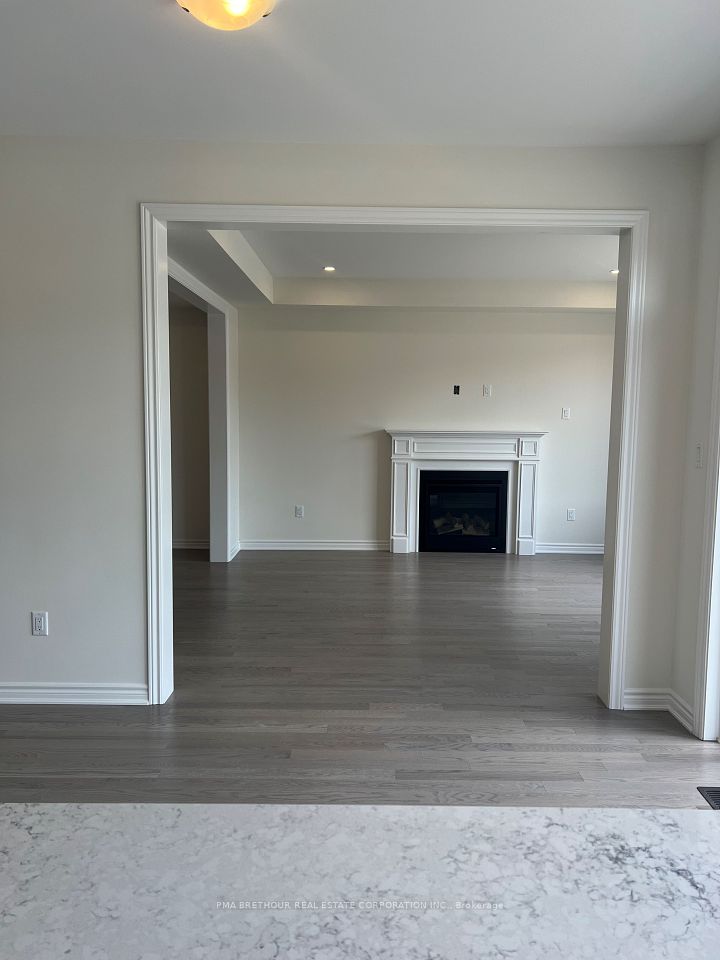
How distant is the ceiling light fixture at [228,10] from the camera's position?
1.75m

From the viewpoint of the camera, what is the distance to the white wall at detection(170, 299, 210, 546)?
255 inches

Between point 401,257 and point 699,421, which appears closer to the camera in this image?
point 699,421

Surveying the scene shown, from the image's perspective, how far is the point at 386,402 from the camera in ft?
21.4

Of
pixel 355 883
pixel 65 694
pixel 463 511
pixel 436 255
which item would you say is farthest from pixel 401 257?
pixel 355 883

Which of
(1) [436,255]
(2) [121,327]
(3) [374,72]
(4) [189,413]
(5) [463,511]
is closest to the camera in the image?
(3) [374,72]

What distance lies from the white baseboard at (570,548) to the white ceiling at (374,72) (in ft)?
14.6

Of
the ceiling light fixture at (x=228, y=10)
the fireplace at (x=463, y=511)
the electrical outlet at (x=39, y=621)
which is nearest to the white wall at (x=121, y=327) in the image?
the electrical outlet at (x=39, y=621)

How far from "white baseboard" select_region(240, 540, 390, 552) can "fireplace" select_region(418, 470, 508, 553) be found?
0.47 metres

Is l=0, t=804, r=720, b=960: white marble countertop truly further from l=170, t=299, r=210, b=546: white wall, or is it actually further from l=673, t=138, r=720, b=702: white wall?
l=170, t=299, r=210, b=546: white wall

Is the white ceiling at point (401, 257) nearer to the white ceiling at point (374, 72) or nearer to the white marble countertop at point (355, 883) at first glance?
the white ceiling at point (374, 72)

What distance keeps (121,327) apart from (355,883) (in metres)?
2.81

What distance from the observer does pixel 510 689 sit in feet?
10.7

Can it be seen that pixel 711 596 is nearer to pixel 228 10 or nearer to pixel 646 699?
pixel 646 699

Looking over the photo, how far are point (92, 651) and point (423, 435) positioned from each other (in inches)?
162
